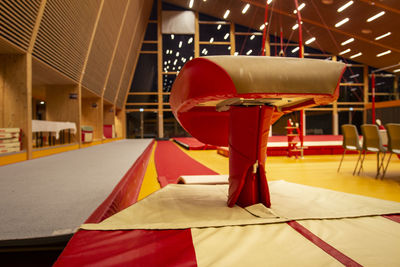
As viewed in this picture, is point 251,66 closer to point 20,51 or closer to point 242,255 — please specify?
point 242,255

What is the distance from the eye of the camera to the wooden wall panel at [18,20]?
3281mm

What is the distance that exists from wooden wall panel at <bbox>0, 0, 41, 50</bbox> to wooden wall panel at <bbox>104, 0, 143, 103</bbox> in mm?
5596

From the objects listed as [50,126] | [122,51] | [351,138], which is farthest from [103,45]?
[351,138]

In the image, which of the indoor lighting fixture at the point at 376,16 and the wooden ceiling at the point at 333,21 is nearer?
the indoor lighting fixture at the point at 376,16

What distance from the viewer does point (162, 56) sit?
14.2 m

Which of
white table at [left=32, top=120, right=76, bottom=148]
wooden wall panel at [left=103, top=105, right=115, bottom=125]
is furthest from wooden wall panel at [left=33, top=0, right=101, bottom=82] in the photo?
wooden wall panel at [left=103, top=105, right=115, bottom=125]

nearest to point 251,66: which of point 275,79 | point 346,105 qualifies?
point 275,79

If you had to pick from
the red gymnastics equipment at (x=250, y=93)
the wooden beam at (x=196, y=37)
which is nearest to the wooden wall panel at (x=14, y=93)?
the red gymnastics equipment at (x=250, y=93)

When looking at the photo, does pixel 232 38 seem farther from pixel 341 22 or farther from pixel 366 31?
pixel 366 31

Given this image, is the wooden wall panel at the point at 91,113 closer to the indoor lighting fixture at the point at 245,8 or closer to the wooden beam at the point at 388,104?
the indoor lighting fixture at the point at 245,8

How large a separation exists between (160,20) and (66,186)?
14.5m

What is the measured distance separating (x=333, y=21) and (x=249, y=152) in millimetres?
12900

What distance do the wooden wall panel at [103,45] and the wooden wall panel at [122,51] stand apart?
0.83 m

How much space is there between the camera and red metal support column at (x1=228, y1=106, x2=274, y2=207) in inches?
38.3
